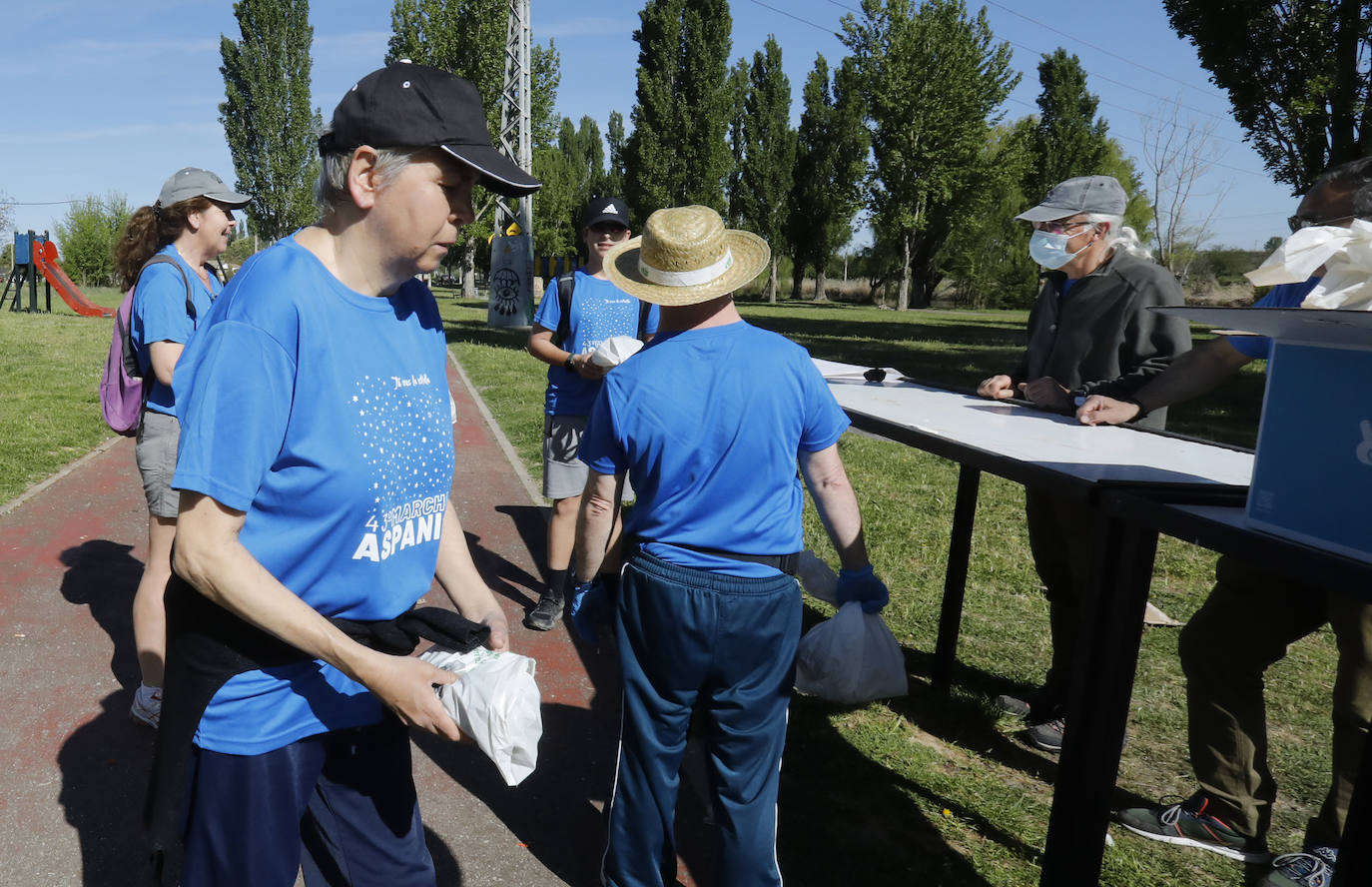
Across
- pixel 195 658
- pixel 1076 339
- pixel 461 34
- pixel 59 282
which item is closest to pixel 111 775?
pixel 195 658

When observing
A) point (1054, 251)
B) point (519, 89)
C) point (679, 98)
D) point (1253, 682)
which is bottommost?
point (1253, 682)

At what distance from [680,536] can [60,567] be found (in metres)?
4.99

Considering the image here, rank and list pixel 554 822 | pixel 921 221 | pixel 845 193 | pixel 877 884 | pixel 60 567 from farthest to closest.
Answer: pixel 845 193 < pixel 921 221 < pixel 60 567 < pixel 554 822 < pixel 877 884

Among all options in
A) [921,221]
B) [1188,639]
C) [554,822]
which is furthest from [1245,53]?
[921,221]

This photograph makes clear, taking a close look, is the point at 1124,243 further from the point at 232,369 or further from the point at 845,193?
the point at 845,193

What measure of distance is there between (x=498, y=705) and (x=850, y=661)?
1.33 m

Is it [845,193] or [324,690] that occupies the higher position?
[845,193]

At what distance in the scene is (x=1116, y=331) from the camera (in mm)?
3863

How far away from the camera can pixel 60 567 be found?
577 cm

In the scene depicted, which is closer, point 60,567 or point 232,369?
point 232,369

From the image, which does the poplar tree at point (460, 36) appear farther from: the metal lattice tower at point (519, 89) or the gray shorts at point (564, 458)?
the gray shorts at point (564, 458)

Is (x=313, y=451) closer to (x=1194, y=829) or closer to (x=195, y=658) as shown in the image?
(x=195, y=658)

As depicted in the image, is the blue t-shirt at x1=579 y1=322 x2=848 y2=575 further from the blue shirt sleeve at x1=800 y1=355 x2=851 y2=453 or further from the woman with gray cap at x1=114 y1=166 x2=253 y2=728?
the woman with gray cap at x1=114 y1=166 x2=253 y2=728

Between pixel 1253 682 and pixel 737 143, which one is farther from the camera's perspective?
pixel 737 143
